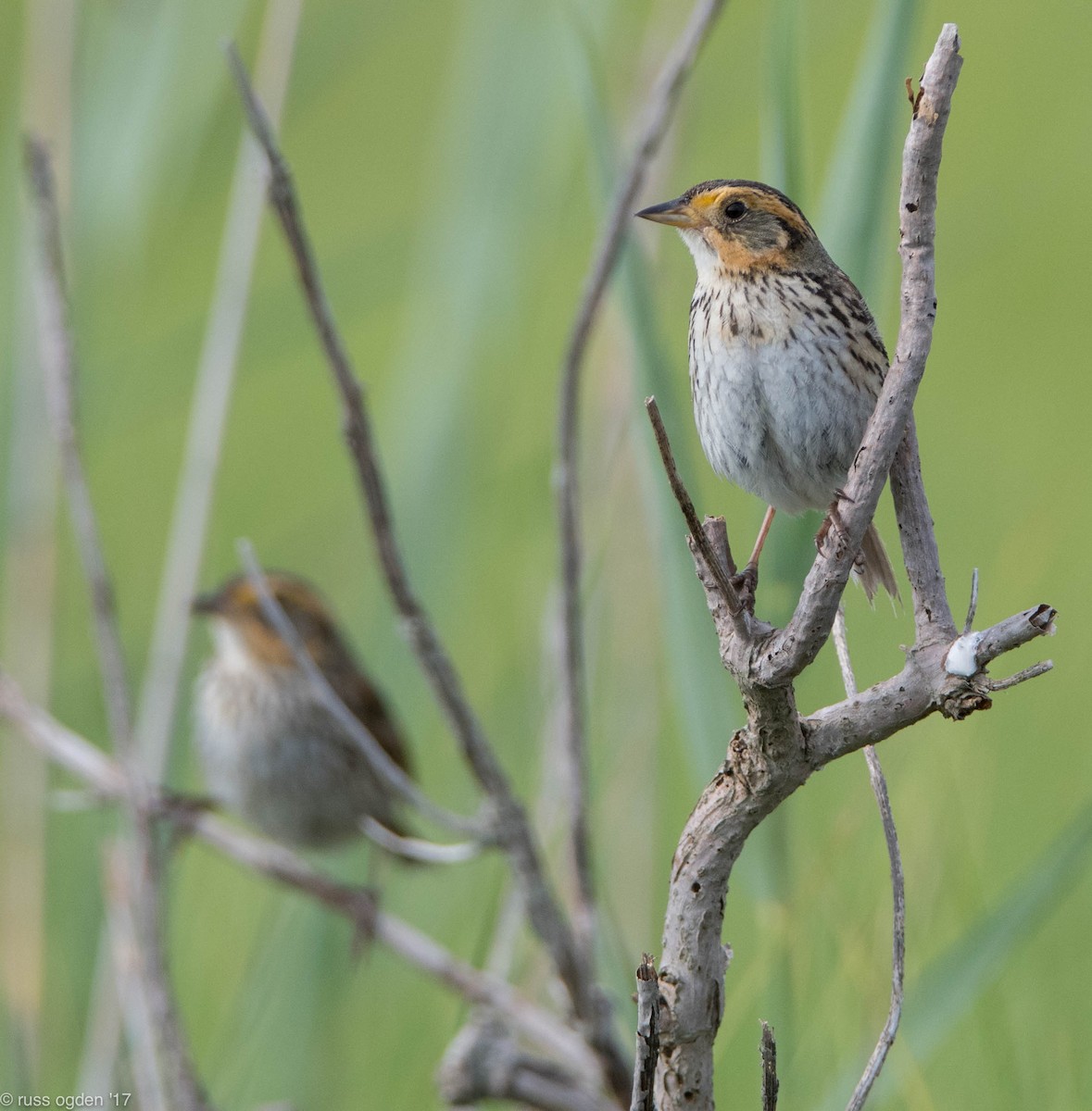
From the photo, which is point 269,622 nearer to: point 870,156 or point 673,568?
point 673,568

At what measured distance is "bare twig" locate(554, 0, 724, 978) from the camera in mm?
2008

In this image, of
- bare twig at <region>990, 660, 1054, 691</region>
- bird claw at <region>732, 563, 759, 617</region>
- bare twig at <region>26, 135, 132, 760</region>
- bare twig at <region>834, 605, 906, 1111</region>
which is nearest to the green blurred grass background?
bird claw at <region>732, 563, 759, 617</region>

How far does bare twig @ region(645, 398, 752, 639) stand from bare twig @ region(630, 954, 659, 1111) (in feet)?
0.97

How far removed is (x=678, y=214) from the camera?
207 cm

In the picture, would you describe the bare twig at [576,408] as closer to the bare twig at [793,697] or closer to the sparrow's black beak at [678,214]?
the sparrow's black beak at [678,214]

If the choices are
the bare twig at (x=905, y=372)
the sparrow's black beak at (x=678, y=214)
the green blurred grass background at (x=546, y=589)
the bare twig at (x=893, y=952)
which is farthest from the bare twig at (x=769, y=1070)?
the sparrow's black beak at (x=678, y=214)

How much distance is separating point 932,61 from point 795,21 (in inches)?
27.6

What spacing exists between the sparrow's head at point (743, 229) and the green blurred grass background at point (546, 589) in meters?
0.10

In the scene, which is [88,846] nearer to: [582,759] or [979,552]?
[582,759]

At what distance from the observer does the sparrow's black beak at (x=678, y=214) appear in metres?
2.05

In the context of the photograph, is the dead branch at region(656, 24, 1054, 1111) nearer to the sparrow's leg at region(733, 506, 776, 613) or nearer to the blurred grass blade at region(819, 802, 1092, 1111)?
the sparrow's leg at region(733, 506, 776, 613)

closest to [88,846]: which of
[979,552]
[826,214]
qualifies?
[826,214]

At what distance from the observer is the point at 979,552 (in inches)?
200

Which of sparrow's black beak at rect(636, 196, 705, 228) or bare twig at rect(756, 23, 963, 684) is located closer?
bare twig at rect(756, 23, 963, 684)
